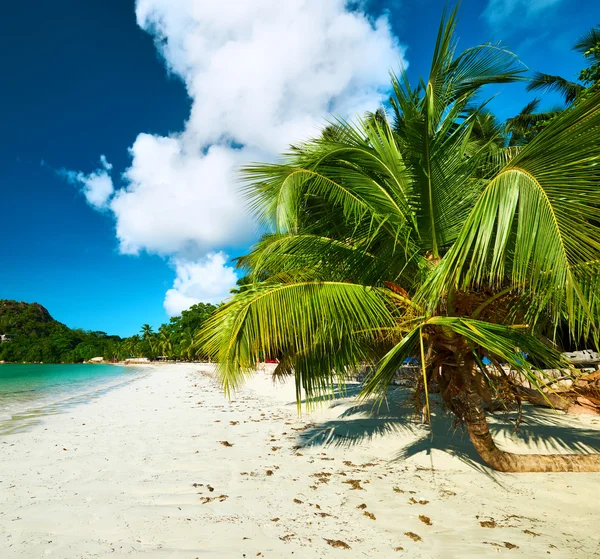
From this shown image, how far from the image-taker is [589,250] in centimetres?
224

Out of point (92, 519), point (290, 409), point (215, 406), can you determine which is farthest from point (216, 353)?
point (215, 406)

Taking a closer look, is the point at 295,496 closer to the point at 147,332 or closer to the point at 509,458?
the point at 509,458

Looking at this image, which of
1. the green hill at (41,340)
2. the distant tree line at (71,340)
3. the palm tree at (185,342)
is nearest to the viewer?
the palm tree at (185,342)

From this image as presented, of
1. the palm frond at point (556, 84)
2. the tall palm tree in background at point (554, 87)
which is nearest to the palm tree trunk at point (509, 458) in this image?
the tall palm tree in background at point (554, 87)

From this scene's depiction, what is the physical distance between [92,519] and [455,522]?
Result: 3.29 metres

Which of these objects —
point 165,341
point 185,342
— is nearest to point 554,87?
point 185,342

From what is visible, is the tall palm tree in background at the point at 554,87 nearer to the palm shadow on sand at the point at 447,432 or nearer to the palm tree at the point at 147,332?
the palm shadow on sand at the point at 447,432

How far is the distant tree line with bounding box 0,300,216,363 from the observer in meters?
81.4

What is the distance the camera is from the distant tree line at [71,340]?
81.4 m

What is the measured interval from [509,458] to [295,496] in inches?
105

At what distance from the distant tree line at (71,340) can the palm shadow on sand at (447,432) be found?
62.4m

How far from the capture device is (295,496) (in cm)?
391

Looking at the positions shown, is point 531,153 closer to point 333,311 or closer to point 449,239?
point 449,239

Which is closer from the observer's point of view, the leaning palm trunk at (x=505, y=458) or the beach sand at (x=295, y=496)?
the beach sand at (x=295, y=496)
